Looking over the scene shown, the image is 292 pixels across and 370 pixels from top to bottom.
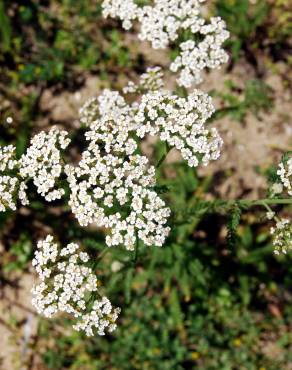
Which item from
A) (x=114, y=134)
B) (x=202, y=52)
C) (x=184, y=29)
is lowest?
(x=114, y=134)

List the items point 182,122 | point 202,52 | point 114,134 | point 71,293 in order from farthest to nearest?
1. point 202,52
2. point 114,134
3. point 182,122
4. point 71,293

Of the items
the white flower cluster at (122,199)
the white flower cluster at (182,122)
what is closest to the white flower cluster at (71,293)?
the white flower cluster at (122,199)

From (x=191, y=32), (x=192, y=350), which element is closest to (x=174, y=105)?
(x=191, y=32)

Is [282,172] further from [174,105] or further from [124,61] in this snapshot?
[124,61]

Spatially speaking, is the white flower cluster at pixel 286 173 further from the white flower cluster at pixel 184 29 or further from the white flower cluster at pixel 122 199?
the white flower cluster at pixel 184 29

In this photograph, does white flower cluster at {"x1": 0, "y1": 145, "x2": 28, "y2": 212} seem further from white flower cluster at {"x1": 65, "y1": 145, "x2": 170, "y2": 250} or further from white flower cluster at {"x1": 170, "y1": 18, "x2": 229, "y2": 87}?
white flower cluster at {"x1": 170, "y1": 18, "x2": 229, "y2": 87}

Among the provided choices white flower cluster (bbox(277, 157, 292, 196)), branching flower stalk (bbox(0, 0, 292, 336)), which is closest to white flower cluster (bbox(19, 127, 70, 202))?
branching flower stalk (bbox(0, 0, 292, 336))

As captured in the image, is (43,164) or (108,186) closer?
(108,186)

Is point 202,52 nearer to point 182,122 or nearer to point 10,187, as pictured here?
point 182,122

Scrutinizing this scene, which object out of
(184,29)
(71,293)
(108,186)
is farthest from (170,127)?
(71,293)
